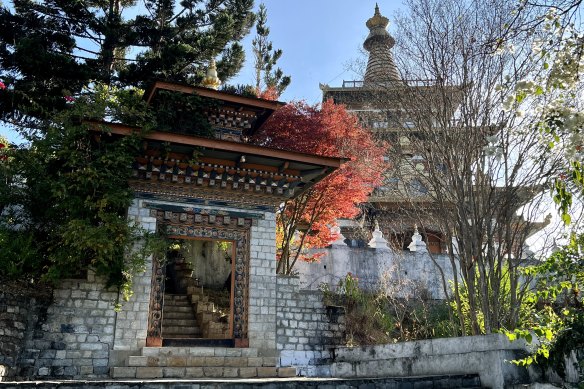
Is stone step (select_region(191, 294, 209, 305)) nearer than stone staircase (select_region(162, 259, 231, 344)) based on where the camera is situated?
No

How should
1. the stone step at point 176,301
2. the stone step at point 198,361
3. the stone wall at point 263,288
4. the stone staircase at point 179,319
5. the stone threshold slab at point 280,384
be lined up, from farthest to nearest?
the stone step at point 176,301
the stone staircase at point 179,319
the stone wall at point 263,288
the stone step at point 198,361
the stone threshold slab at point 280,384

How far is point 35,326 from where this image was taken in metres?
9.41

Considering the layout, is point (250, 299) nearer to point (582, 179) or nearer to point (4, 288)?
point (4, 288)

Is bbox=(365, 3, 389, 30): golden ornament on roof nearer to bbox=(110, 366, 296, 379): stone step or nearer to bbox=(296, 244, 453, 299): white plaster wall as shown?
bbox=(296, 244, 453, 299): white plaster wall

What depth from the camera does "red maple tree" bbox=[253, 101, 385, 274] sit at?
1559 centimetres

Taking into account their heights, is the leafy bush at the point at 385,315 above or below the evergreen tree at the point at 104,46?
below

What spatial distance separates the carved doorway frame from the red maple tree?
3861 mm

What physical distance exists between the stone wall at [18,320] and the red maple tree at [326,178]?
7.19m

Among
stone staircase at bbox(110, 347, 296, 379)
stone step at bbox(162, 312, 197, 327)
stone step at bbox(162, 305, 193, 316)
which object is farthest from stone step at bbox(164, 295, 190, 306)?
stone staircase at bbox(110, 347, 296, 379)

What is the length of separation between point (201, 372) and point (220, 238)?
2.77 metres

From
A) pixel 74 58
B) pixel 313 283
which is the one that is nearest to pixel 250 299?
pixel 313 283

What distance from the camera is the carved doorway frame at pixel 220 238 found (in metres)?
10.7

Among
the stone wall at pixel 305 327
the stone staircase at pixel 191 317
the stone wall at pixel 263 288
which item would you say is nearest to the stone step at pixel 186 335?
the stone staircase at pixel 191 317

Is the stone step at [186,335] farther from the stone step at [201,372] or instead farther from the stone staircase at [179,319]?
the stone step at [201,372]
